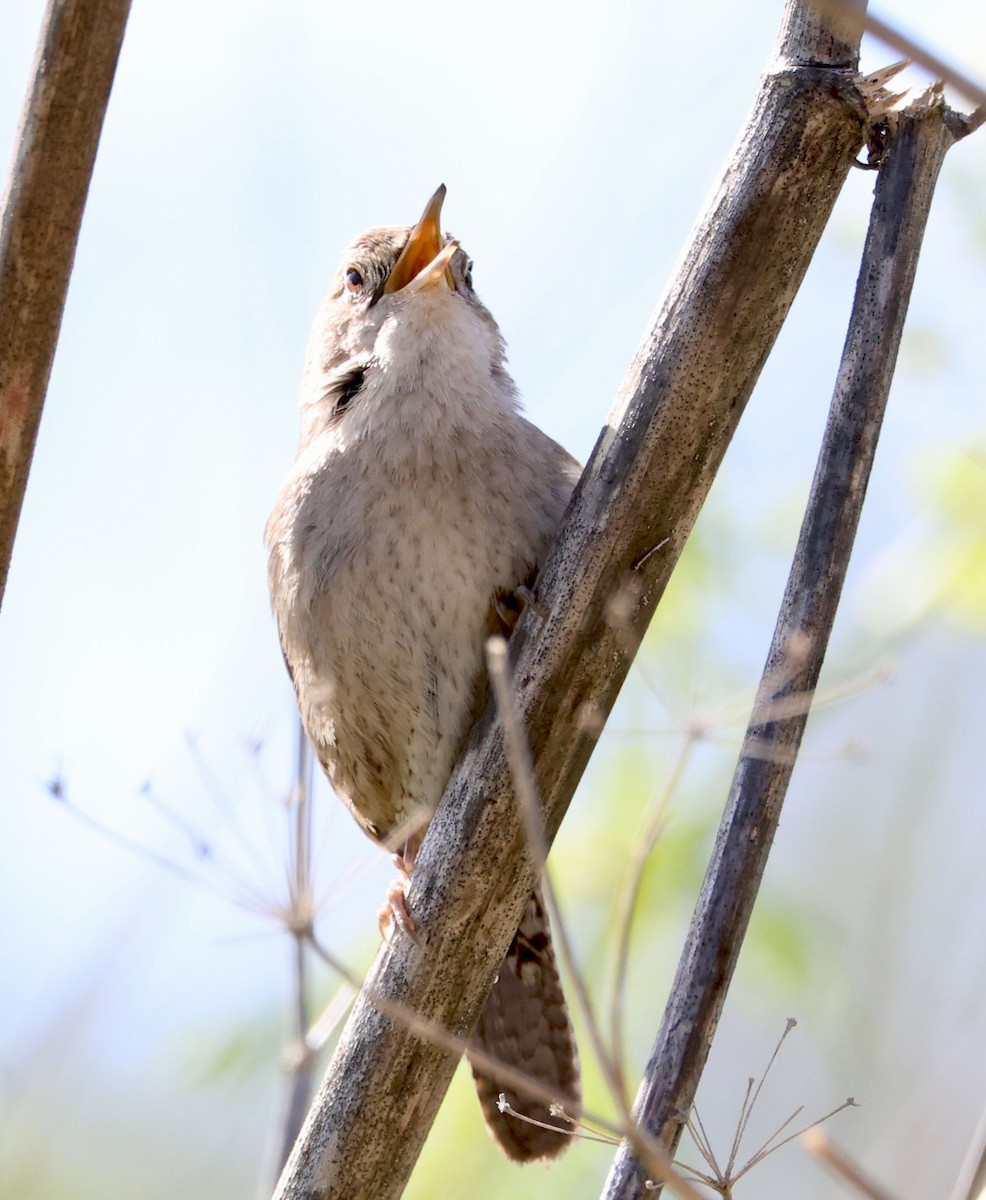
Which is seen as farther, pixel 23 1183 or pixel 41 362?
pixel 23 1183

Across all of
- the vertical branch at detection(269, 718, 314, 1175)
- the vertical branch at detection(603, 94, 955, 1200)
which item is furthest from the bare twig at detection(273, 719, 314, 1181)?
the vertical branch at detection(603, 94, 955, 1200)

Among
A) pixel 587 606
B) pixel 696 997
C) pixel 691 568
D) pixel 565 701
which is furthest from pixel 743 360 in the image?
pixel 691 568

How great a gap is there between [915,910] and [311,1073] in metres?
3.95

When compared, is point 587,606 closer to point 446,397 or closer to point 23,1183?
point 446,397

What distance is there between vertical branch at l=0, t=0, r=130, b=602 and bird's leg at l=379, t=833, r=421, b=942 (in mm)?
782

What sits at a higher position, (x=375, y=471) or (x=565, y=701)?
(x=375, y=471)

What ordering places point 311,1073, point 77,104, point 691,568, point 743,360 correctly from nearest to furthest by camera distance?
point 77,104 → point 743,360 → point 311,1073 → point 691,568

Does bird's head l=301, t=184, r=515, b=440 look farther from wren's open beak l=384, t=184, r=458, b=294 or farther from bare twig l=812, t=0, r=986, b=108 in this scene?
bare twig l=812, t=0, r=986, b=108

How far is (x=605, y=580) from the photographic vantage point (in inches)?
81.2

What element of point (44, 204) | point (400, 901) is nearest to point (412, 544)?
point (400, 901)

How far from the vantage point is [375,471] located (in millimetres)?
2787

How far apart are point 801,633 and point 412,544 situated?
3.13 ft

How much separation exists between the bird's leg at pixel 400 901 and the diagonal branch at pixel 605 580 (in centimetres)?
2

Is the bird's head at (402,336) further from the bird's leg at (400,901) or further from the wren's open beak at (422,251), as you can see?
the bird's leg at (400,901)
